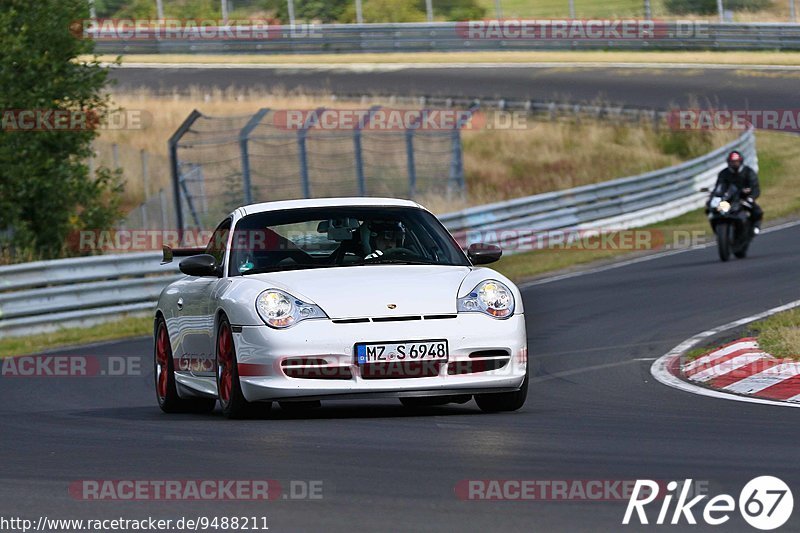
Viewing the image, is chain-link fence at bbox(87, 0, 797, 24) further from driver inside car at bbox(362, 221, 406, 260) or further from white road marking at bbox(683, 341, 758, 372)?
driver inside car at bbox(362, 221, 406, 260)

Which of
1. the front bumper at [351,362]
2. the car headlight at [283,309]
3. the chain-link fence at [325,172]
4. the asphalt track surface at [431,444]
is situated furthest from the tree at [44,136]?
the front bumper at [351,362]

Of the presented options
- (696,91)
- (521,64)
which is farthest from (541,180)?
(521,64)

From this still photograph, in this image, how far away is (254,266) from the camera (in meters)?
9.92

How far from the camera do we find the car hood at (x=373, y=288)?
9.05 metres

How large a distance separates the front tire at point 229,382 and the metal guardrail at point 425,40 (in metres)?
36.0

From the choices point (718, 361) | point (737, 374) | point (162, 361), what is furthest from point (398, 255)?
point (718, 361)

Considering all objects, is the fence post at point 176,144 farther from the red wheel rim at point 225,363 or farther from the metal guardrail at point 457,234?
the red wheel rim at point 225,363

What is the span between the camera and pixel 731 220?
828 inches

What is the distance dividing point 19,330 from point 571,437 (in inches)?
457

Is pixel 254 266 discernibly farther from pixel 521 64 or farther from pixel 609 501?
pixel 521 64

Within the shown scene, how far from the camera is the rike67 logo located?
5.80 m

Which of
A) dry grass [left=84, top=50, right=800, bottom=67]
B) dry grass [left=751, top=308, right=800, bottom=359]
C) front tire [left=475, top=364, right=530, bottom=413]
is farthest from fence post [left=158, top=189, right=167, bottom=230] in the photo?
dry grass [left=84, top=50, right=800, bottom=67]

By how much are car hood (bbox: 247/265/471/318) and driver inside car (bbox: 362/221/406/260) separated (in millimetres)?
431

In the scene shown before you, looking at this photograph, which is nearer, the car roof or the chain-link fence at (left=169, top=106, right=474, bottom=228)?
the car roof
